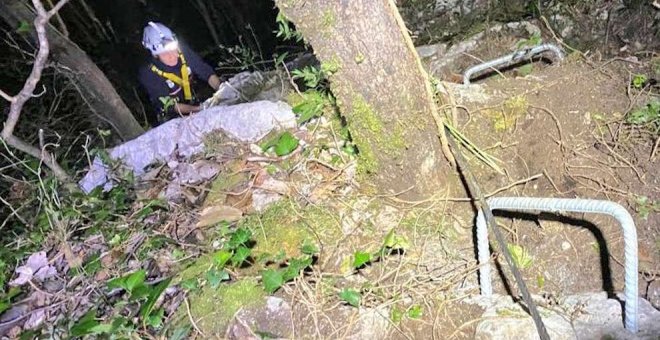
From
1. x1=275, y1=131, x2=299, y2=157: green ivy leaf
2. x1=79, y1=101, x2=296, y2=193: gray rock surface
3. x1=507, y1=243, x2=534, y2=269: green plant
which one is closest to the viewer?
x1=507, y1=243, x2=534, y2=269: green plant

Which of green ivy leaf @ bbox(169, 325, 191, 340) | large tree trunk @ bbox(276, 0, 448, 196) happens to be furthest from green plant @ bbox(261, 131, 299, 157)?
green ivy leaf @ bbox(169, 325, 191, 340)

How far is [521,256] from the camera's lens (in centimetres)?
236

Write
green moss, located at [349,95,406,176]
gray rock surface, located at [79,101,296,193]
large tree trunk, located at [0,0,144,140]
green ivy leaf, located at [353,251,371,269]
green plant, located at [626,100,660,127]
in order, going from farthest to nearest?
large tree trunk, located at [0,0,144,140] < gray rock surface, located at [79,101,296,193] < green plant, located at [626,100,660,127] < green moss, located at [349,95,406,176] < green ivy leaf, located at [353,251,371,269]

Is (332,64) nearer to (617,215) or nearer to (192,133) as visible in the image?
(617,215)

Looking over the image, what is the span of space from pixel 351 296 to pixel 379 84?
2.96ft

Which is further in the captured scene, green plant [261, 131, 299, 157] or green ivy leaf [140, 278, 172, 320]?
green plant [261, 131, 299, 157]

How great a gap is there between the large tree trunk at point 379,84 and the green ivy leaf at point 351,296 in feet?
2.13

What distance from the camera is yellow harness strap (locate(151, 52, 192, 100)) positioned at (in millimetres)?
4809

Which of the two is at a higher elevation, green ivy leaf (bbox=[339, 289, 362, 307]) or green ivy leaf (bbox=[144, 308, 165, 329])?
green ivy leaf (bbox=[144, 308, 165, 329])

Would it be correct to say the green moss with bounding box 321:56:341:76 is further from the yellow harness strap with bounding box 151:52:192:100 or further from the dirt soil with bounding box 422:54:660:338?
the yellow harness strap with bounding box 151:52:192:100

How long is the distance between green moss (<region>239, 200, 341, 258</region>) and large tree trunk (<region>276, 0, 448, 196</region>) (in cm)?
36

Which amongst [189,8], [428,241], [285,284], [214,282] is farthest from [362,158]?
[189,8]

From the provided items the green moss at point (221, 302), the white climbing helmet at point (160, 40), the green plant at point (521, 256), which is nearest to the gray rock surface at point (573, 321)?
the green plant at point (521, 256)

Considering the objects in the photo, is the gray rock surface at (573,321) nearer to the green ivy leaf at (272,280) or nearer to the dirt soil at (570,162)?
the dirt soil at (570,162)
